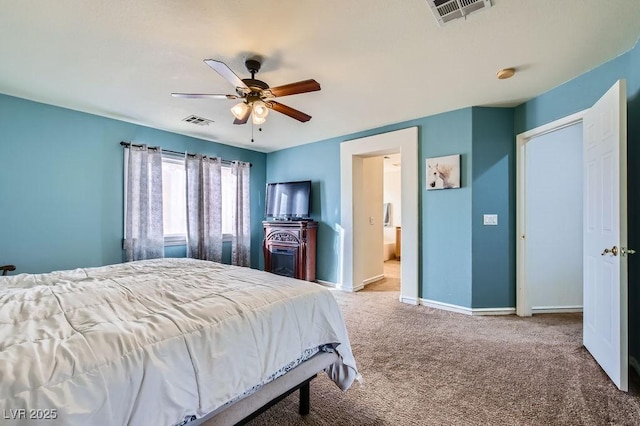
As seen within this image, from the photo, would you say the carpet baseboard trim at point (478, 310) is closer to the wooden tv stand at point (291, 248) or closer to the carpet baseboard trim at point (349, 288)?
the carpet baseboard trim at point (349, 288)

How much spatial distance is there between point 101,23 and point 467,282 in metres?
4.23

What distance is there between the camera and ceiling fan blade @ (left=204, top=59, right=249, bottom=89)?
1.84 metres

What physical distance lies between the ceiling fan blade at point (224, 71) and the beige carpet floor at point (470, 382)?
89.1 inches

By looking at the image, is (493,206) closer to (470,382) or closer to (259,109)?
(470,382)

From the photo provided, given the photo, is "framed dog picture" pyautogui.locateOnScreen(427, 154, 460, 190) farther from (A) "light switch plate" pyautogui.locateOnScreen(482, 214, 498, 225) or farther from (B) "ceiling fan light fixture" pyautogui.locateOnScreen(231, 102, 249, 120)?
(B) "ceiling fan light fixture" pyautogui.locateOnScreen(231, 102, 249, 120)

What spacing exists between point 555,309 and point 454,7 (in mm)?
3663

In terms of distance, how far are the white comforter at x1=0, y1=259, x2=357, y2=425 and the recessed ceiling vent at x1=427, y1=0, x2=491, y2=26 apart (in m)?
1.94

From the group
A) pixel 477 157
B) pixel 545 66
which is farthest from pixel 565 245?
pixel 545 66

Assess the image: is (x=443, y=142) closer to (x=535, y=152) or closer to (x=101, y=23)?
(x=535, y=152)

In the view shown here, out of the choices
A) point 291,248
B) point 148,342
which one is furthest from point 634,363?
point 291,248

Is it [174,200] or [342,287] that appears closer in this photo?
[174,200]

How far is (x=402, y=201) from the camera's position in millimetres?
3885

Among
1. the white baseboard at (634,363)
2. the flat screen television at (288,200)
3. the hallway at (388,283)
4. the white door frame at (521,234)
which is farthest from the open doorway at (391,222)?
the white baseboard at (634,363)

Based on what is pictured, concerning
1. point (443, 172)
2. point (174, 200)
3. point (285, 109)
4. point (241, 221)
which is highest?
point (285, 109)
